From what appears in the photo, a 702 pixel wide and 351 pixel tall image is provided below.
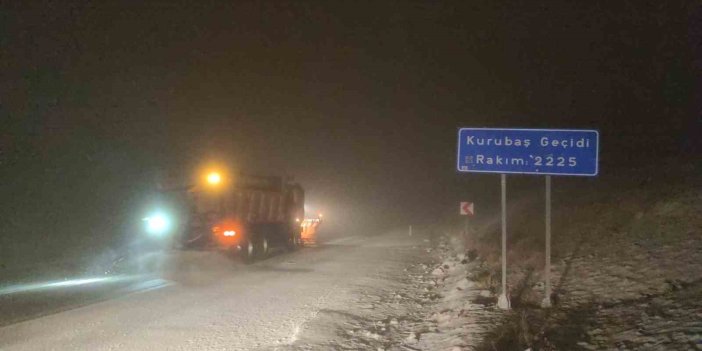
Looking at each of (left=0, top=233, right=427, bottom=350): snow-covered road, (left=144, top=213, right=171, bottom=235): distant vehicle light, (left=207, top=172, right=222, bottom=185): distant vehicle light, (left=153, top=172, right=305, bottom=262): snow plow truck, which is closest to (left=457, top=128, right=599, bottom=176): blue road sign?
(left=0, top=233, right=427, bottom=350): snow-covered road

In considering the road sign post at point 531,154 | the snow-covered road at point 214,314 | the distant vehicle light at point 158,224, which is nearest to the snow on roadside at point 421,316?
the snow-covered road at point 214,314

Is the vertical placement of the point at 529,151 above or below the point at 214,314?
above

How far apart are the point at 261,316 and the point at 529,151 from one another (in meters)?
5.32

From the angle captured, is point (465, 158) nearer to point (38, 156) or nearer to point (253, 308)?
point (253, 308)

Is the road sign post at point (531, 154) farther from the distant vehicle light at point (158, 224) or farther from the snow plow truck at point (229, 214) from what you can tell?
the distant vehicle light at point (158, 224)

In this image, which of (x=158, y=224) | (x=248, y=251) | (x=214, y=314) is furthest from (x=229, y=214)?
(x=214, y=314)

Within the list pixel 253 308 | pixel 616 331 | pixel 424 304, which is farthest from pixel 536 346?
pixel 253 308

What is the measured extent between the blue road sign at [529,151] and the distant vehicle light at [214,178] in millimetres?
11481

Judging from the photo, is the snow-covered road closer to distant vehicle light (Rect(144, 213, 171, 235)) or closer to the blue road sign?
distant vehicle light (Rect(144, 213, 171, 235))

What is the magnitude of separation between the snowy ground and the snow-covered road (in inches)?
0.6

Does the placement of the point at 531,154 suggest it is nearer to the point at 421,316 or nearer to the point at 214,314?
the point at 421,316

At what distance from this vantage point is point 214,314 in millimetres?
10734

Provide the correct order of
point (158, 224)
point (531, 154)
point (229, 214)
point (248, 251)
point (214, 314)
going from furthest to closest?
point (248, 251) < point (229, 214) < point (158, 224) < point (214, 314) < point (531, 154)

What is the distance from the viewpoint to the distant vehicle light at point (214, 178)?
2044cm
